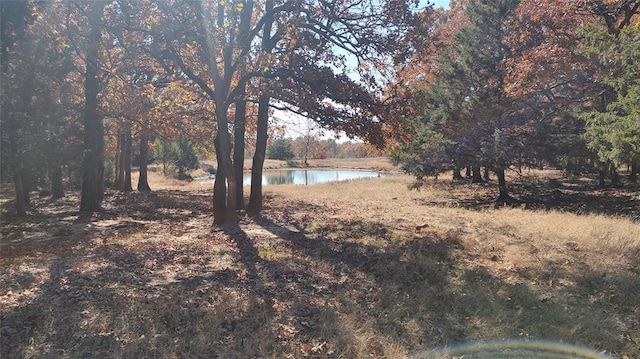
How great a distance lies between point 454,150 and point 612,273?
404 inches

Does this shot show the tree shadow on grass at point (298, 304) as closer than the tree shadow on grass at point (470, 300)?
Yes

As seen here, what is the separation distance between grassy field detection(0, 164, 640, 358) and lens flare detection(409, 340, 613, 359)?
0.47ft

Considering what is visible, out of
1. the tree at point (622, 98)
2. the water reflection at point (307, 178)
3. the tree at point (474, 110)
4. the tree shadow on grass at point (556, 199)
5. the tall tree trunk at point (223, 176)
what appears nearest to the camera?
the tree at point (622, 98)

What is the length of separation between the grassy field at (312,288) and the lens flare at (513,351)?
0.14m

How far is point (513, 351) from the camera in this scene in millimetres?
4258

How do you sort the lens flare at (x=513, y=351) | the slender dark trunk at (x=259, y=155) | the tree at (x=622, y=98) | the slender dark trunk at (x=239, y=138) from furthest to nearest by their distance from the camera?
the slender dark trunk at (x=259, y=155) < the slender dark trunk at (x=239, y=138) < the tree at (x=622, y=98) < the lens flare at (x=513, y=351)

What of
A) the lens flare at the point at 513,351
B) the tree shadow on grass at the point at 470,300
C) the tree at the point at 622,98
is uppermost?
the tree at the point at 622,98

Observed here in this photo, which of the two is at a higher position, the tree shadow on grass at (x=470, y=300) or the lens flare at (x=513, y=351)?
the tree shadow on grass at (x=470, y=300)

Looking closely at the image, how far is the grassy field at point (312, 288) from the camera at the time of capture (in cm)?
429

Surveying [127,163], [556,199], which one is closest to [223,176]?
[127,163]

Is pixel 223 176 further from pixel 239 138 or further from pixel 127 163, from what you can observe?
pixel 127 163

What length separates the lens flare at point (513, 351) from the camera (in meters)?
4.14

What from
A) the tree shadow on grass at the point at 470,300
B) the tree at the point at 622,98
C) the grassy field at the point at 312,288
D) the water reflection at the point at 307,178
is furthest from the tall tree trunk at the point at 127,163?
the tree at the point at 622,98

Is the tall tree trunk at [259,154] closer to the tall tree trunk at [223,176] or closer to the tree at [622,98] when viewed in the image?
the tall tree trunk at [223,176]
